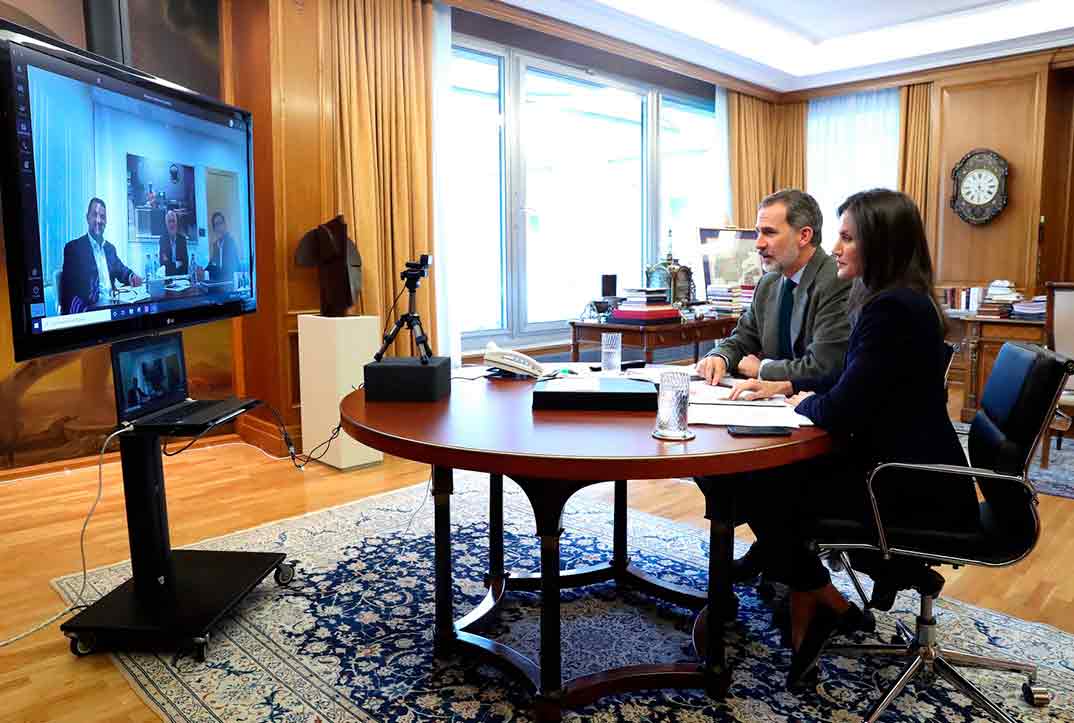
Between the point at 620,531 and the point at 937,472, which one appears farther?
the point at 620,531

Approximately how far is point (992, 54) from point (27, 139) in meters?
6.84

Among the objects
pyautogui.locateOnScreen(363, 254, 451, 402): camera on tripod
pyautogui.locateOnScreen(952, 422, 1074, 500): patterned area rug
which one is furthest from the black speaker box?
pyautogui.locateOnScreen(952, 422, 1074, 500): patterned area rug

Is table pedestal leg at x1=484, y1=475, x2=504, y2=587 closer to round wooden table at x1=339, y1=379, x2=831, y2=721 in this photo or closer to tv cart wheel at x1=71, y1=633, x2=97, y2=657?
round wooden table at x1=339, y1=379, x2=831, y2=721

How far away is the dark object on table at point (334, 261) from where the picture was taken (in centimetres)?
407

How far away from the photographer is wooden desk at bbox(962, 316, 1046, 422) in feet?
15.6

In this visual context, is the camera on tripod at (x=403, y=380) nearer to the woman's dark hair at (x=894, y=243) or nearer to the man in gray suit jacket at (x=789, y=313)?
the man in gray suit jacket at (x=789, y=313)

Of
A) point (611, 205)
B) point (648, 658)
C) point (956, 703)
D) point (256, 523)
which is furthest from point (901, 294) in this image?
point (611, 205)

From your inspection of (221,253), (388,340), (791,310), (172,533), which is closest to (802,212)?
(791,310)

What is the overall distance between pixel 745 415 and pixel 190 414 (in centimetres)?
148

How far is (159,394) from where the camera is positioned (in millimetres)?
2262

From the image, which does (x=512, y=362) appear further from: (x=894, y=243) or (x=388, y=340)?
(x=894, y=243)

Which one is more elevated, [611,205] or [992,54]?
[992,54]

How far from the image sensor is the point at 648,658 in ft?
7.14

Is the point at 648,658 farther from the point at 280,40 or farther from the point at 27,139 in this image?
the point at 280,40
